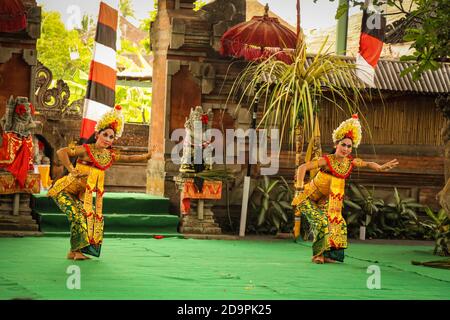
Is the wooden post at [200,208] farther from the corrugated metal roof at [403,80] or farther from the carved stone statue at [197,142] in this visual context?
the corrugated metal roof at [403,80]

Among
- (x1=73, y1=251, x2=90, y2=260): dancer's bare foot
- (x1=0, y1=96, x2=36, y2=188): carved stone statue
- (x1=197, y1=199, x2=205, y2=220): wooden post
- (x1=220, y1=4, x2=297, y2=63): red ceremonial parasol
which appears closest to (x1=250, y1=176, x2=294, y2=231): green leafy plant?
(x1=197, y1=199, x2=205, y2=220): wooden post

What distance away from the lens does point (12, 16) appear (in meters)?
13.7

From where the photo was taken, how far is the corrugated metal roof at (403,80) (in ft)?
49.5

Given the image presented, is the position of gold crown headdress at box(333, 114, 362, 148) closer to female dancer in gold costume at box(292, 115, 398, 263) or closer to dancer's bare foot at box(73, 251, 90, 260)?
female dancer in gold costume at box(292, 115, 398, 263)

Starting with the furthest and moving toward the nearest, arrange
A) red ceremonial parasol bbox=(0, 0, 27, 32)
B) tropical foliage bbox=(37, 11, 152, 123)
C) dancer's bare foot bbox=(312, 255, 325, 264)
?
1. tropical foliage bbox=(37, 11, 152, 123)
2. red ceremonial parasol bbox=(0, 0, 27, 32)
3. dancer's bare foot bbox=(312, 255, 325, 264)

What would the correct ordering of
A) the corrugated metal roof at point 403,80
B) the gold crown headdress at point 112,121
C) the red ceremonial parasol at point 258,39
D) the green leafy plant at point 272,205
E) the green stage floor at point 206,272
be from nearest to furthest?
the green stage floor at point 206,272 < the gold crown headdress at point 112,121 < the red ceremonial parasol at point 258,39 < the green leafy plant at point 272,205 < the corrugated metal roof at point 403,80

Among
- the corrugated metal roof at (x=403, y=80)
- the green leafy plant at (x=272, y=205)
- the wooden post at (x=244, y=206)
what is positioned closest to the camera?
the wooden post at (x=244, y=206)

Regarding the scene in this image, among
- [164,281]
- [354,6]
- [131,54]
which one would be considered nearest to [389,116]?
[354,6]

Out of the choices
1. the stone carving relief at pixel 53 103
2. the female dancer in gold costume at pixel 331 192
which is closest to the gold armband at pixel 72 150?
the female dancer in gold costume at pixel 331 192

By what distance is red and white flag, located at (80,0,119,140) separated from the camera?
1570cm

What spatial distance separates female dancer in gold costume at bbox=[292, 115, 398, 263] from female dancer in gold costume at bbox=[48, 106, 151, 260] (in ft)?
6.24

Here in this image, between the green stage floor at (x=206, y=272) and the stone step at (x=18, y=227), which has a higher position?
the stone step at (x=18, y=227)

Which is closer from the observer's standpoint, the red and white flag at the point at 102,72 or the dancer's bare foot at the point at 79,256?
the dancer's bare foot at the point at 79,256

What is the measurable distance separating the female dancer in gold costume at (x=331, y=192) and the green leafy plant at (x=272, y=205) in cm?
351
